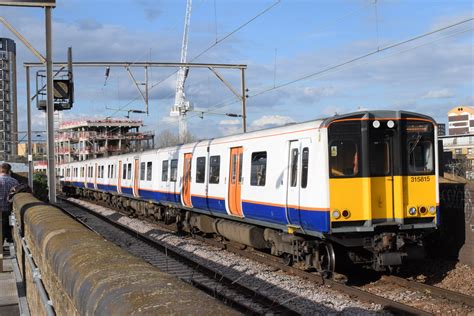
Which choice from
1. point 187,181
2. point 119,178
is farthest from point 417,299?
point 119,178

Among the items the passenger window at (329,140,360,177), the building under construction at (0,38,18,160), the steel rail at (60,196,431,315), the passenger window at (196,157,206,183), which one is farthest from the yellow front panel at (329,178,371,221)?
the building under construction at (0,38,18,160)

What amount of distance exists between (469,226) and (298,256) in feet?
10.6

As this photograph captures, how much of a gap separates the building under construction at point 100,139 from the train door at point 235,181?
7426 cm

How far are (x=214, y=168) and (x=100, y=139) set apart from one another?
266 feet

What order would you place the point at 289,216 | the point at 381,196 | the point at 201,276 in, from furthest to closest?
the point at 201,276 → the point at 289,216 → the point at 381,196

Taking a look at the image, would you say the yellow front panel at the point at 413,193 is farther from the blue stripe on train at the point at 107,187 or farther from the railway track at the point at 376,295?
the blue stripe on train at the point at 107,187

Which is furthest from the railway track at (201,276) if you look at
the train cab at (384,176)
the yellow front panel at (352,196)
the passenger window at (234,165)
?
the passenger window at (234,165)

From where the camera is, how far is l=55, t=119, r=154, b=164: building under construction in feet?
294

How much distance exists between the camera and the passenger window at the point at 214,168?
14347 mm

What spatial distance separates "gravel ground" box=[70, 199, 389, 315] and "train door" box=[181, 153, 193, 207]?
1772mm

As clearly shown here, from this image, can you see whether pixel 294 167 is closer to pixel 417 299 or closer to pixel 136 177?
pixel 417 299

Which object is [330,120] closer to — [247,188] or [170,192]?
[247,188]

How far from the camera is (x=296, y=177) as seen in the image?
10.2 metres

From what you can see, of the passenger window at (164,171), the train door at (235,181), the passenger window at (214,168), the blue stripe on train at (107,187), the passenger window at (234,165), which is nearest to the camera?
the train door at (235,181)
